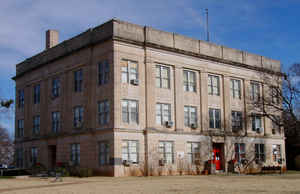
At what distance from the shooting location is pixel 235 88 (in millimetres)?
42312

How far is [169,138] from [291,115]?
15.4 metres

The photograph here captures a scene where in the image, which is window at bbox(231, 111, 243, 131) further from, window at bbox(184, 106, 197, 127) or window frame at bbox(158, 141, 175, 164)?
window frame at bbox(158, 141, 175, 164)

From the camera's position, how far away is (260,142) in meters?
43.3

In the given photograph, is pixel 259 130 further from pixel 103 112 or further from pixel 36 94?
pixel 36 94

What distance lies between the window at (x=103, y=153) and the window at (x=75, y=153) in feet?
10.2

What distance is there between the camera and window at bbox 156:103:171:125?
35094mm

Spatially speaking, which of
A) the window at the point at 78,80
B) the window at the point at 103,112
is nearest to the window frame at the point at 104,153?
the window at the point at 103,112

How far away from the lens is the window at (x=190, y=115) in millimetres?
37188

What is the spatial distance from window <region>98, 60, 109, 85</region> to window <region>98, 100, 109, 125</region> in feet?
5.45

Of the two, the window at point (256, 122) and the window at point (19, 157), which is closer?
the window at point (256, 122)

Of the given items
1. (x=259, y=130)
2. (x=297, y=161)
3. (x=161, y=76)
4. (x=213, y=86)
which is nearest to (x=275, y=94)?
(x=259, y=130)

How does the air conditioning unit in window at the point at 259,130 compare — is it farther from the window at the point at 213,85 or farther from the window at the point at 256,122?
the window at the point at 213,85

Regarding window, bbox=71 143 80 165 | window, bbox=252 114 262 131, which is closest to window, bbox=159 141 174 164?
window, bbox=71 143 80 165

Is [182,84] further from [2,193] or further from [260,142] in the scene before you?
[2,193]
